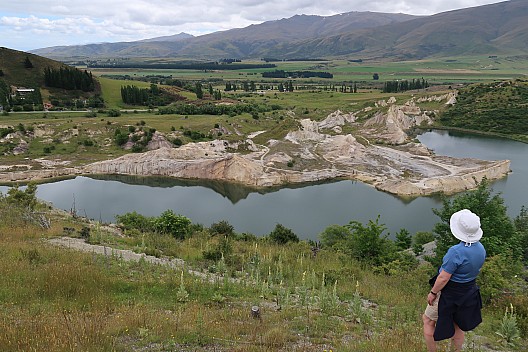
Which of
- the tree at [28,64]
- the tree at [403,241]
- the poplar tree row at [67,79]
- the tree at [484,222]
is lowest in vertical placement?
the tree at [403,241]

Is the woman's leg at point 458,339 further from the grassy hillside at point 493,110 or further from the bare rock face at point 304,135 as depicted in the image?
the grassy hillside at point 493,110

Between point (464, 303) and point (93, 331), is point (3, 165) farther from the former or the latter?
point (464, 303)

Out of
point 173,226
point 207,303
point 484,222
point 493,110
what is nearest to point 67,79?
point 173,226

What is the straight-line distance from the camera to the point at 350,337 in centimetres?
757

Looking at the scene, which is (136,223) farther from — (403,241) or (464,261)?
(464,261)

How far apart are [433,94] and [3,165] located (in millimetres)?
106824

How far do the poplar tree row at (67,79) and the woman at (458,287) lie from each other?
318ft

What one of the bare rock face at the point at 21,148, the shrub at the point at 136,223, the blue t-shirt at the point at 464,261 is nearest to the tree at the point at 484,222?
the blue t-shirt at the point at 464,261

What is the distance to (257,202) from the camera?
46.7 meters

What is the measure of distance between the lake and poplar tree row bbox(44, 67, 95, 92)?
43978 mm

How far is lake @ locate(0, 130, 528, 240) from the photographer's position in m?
39.8

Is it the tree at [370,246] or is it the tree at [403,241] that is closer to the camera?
the tree at [370,246]

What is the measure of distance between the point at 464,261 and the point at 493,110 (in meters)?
107

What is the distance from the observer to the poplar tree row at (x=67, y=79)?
283ft
